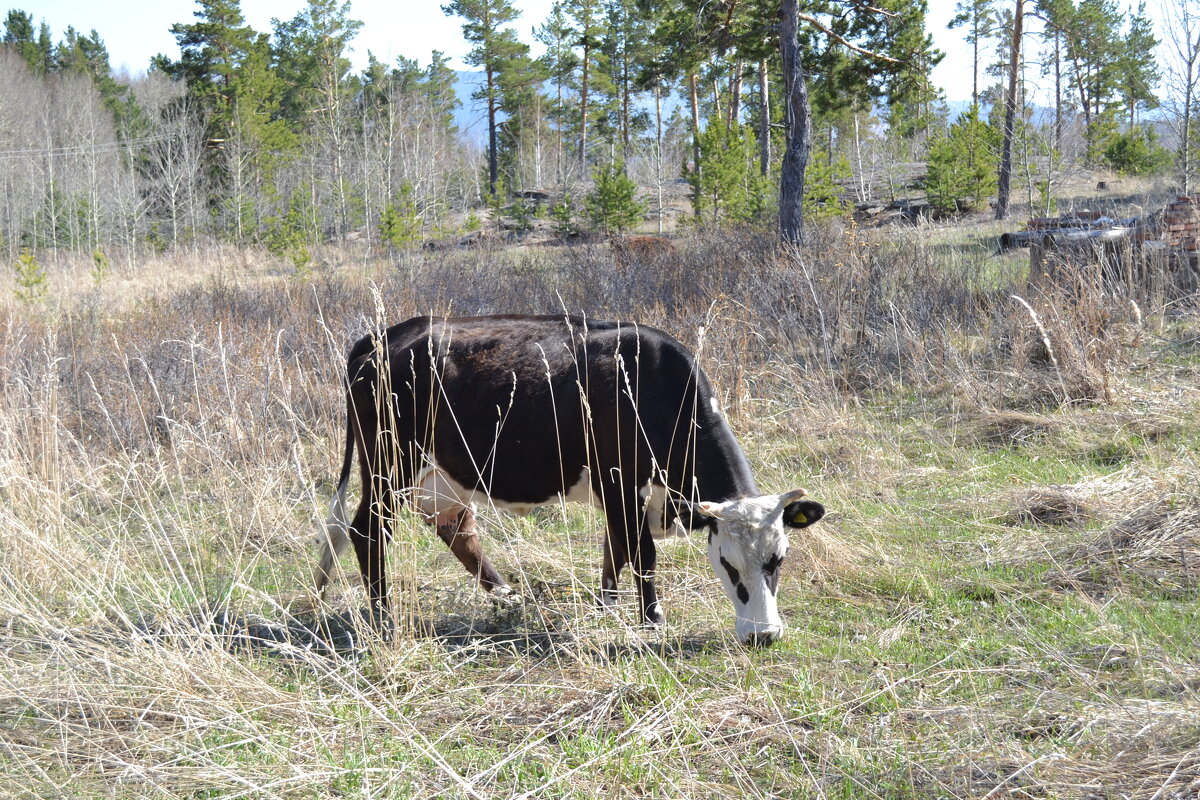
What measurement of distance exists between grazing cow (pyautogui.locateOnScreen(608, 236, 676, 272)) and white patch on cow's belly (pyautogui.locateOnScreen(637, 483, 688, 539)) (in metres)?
9.81

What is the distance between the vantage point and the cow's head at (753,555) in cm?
388

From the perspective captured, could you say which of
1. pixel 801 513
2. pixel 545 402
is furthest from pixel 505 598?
pixel 801 513

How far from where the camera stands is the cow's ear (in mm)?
4039

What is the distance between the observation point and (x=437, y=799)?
2.88 m

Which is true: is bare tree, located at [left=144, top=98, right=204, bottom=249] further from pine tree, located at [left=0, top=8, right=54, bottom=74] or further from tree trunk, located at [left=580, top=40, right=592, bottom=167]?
pine tree, located at [left=0, top=8, right=54, bottom=74]

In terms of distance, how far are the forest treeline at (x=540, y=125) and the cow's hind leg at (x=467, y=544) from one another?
12250 millimetres

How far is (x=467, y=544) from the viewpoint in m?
5.27

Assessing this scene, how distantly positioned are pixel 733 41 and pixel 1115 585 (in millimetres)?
15014

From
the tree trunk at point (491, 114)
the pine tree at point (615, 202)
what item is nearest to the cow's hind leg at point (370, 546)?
the pine tree at point (615, 202)

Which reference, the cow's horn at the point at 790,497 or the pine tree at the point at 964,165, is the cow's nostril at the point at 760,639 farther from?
the pine tree at the point at 964,165

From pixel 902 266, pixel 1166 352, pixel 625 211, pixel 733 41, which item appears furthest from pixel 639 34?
pixel 1166 352

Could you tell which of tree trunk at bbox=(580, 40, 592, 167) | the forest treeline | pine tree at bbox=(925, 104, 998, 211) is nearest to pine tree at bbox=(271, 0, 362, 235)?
the forest treeline

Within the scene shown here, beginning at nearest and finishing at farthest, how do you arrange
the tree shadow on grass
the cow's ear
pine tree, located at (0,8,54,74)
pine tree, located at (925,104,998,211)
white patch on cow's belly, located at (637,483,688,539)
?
1. the tree shadow on grass
2. the cow's ear
3. white patch on cow's belly, located at (637,483,688,539)
4. pine tree, located at (925,104,998,211)
5. pine tree, located at (0,8,54,74)

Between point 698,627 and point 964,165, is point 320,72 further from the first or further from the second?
point 698,627
